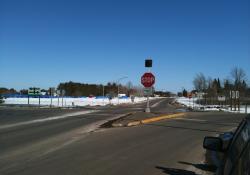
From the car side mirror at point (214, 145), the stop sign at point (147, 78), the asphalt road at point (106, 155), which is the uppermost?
the stop sign at point (147, 78)

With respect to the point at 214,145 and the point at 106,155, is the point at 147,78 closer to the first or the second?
the point at 106,155

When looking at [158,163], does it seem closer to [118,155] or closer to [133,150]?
[118,155]

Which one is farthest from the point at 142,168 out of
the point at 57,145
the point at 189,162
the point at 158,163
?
the point at 57,145

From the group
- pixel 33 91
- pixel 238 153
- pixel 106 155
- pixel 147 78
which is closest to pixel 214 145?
pixel 238 153

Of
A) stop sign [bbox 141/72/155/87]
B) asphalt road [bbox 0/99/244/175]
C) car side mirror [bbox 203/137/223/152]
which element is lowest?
asphalt road [bbox 0/99/244/175]

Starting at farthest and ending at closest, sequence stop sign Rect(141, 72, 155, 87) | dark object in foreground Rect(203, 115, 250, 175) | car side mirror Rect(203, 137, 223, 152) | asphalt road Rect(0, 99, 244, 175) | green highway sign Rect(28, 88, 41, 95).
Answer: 1. green highway sign Rect(28, 88, 41, 95)
2. stop sign Rect(141, 72, 155, 87)
3. asphalt road Rect(0, 99, 244, 175)
4. car side mirror Rect(203, 137, 223, 152)
5. dark object in foreground Rect(203, 115, 250, 175)

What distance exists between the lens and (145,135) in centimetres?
1697

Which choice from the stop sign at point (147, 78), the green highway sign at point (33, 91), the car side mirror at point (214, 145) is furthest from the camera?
the green highway sign at point (33, 91)

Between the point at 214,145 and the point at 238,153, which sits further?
the point at 214,145

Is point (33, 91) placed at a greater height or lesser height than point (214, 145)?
greater

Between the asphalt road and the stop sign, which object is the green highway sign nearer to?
the stop sign

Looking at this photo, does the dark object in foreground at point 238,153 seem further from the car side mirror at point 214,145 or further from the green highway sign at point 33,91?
the green highway sign at point 33,91

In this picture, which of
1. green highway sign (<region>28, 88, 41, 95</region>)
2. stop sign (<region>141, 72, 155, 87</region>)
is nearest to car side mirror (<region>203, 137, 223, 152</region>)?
stop sign (<region>141, 72, 155, 87</region>)

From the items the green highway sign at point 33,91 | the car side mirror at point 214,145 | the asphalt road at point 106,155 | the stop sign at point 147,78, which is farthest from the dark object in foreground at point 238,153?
the green highway sign at point 33,91
